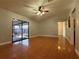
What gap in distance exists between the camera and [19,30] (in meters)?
11.5

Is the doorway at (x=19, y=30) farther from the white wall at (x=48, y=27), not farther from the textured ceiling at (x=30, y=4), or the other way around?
the white wall at (x=48, y=27)

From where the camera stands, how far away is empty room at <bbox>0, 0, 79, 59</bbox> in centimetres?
612

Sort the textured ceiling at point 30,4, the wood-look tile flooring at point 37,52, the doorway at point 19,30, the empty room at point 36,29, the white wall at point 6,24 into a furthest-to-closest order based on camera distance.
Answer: the doorway at point 19,30, the white wall at point 6,24, the textured ceiling at point 30,4, the empty room at point 36,29, the wood-look tile flooring at point 37,52

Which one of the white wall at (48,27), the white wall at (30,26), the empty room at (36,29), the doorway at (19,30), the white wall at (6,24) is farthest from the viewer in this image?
the white wall at (48,27)

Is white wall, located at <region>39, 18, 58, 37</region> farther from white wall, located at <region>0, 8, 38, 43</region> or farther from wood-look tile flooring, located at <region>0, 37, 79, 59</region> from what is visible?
wood-look tile flooring, located at <region>0, 37, 79, 59</region>

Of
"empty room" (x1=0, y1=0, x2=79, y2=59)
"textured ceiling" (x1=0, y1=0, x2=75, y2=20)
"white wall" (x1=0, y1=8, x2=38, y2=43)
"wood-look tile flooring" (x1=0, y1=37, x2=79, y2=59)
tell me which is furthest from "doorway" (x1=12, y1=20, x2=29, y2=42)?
"wood-look tile flooring" (x1=0, y1=37, x2=79, y2=59)

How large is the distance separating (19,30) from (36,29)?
3590 mm

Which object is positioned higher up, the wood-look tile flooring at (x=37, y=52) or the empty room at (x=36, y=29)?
the empty room at (x=36, y=29)

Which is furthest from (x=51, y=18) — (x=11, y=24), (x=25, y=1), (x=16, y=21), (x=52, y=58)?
(x=52, y=58)

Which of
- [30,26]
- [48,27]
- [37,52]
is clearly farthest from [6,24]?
[48,27]

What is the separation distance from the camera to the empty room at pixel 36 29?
612 cm

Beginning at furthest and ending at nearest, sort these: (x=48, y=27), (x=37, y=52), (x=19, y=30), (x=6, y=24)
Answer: (x=48, y=27), (x=19, y=30), (x=6, y=24), (x=37, y=52)

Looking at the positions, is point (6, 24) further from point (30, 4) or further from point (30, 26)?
point (30, 26)

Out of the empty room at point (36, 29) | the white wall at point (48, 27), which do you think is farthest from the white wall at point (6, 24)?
the white wall at point (48, 27)
